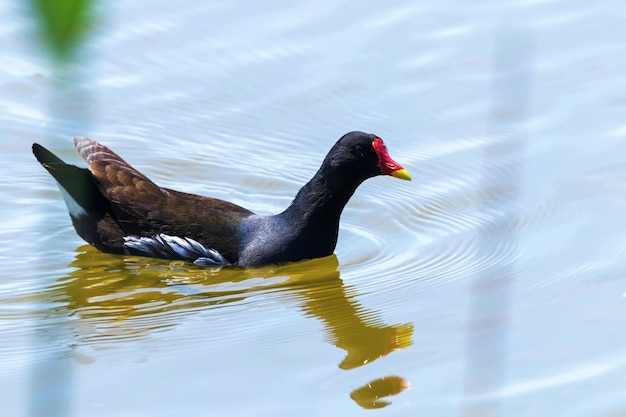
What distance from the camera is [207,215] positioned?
18.4ft

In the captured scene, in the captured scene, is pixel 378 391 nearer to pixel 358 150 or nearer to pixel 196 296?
pixel 196 296

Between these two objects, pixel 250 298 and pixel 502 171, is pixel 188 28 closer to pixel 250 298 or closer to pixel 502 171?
pixel 502 171

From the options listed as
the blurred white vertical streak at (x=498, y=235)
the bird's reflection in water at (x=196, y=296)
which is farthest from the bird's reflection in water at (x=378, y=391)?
the blurred white vertical streak at (x=498, y=235)

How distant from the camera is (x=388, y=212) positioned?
6195 millimetres

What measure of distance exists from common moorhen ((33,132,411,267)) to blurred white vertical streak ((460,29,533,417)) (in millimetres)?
735

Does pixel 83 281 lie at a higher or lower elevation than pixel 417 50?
lower

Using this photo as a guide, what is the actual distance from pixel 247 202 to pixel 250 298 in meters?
1.55

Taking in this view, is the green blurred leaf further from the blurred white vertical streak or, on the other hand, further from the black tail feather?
the black tail feather

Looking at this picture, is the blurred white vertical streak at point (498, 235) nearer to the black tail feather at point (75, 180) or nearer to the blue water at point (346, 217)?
the blue water at point (346, 217)

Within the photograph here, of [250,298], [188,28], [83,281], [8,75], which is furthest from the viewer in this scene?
[188,28]

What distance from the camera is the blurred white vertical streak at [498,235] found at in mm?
3666

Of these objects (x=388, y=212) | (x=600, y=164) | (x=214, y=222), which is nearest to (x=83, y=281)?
(x=214, y=222)

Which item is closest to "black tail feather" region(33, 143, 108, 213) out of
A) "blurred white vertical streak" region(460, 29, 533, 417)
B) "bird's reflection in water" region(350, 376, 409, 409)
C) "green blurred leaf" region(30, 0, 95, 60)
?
"blurred white vertical streak" region(460, 29, 533, 417)

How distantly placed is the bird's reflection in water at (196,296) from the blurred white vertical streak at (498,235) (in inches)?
12.7
